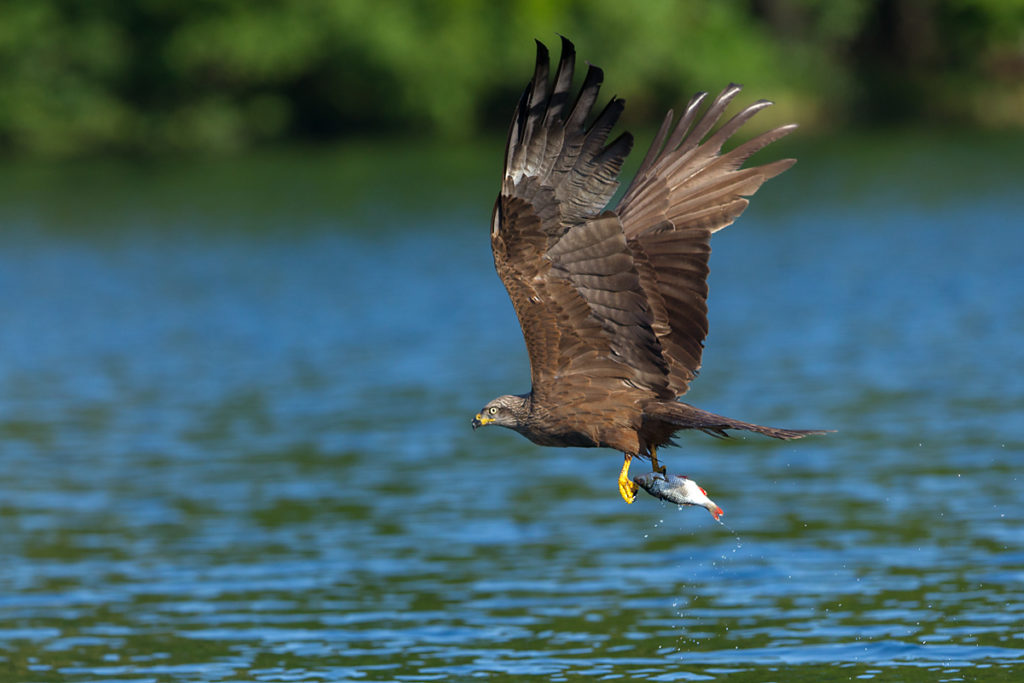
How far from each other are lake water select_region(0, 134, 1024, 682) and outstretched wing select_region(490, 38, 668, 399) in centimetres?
227

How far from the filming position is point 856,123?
4891 centimetres

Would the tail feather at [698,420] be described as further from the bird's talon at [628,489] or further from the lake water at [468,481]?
the lake water at [468,481]

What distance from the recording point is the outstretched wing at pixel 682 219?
27.6 feet

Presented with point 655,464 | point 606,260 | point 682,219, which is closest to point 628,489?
point 655,464

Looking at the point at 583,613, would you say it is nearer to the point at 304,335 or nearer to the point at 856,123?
the point at 304,335

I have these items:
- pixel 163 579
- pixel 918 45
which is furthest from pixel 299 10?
pixel 163 579

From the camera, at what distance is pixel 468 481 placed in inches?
596

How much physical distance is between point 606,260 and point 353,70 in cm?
4154

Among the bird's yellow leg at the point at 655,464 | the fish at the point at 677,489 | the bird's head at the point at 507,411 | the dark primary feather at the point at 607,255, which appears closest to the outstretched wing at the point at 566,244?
the dark primary feather at the point at 607,255

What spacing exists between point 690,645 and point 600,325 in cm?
286

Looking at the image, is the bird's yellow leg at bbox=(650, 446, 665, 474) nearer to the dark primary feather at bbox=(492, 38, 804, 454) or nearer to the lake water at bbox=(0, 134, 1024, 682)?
the dark primary feather at bbox=(492, 38, 804, 454)

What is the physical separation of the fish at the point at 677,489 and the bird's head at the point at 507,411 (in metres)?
0.68

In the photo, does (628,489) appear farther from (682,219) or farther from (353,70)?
(353,70)

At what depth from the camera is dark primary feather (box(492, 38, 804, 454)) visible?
7605mm
